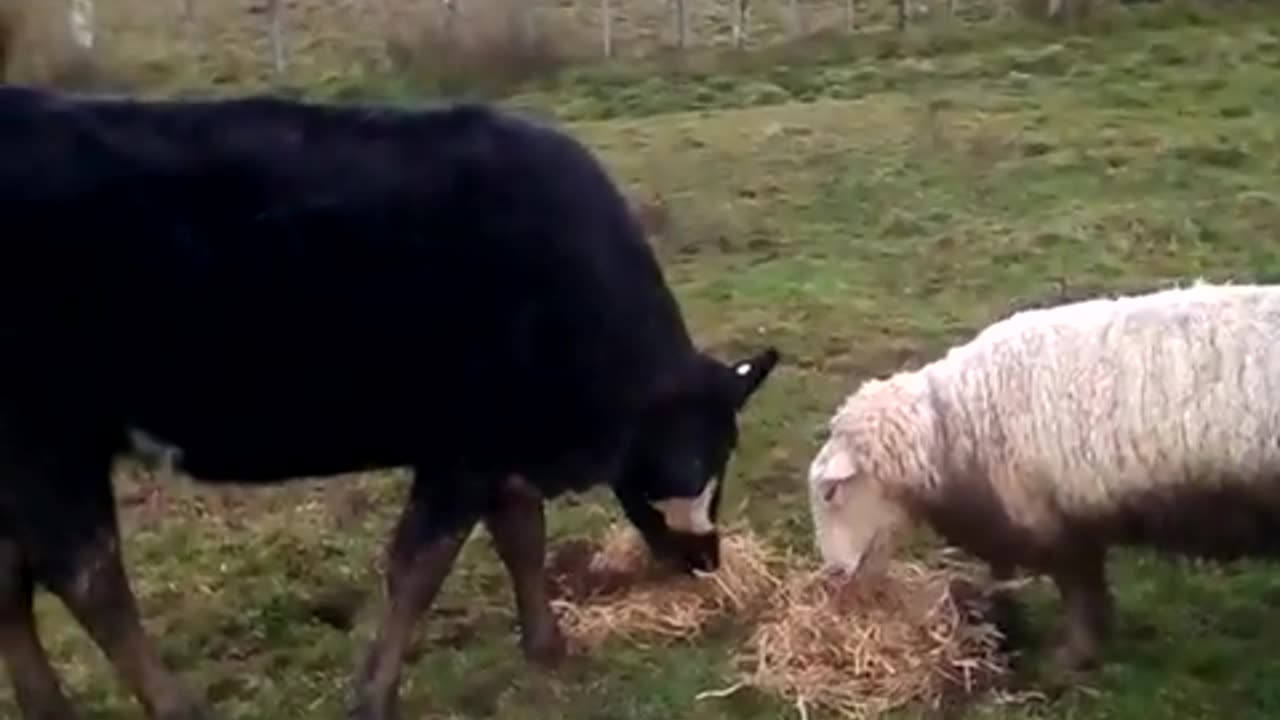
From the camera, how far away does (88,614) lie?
6.40 metres

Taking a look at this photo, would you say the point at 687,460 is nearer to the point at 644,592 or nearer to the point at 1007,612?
the point at 644,592

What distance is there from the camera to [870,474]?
737 centimetres

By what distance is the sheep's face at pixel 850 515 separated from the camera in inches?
291

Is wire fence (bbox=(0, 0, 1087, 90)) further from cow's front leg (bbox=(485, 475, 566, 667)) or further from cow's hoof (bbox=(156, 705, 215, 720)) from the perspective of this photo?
cow's hoof (bbox=(156, 705, 215, 720))

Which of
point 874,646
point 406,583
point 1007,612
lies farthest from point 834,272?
point 406,583

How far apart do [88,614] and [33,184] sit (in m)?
1.34

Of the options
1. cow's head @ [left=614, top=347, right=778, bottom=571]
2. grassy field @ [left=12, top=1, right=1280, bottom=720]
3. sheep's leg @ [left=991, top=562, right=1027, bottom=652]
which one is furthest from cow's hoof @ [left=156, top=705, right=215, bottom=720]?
sheep's leg @ [left=991, top=562, right=1027, bottom=652]

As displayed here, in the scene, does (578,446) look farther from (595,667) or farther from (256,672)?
(256,672)

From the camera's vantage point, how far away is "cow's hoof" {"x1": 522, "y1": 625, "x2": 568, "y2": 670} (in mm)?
7500

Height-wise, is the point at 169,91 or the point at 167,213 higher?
the point at 167,213

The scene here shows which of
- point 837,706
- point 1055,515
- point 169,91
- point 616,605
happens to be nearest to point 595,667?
point 616,605

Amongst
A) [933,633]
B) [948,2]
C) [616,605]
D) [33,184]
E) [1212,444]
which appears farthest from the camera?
[948,2]

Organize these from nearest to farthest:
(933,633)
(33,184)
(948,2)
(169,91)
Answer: (33,184)
(933,633)
(169,91)
(948,2)

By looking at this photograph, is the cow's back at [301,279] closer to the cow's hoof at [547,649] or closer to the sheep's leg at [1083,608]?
the cow's hoof at [547,649]
